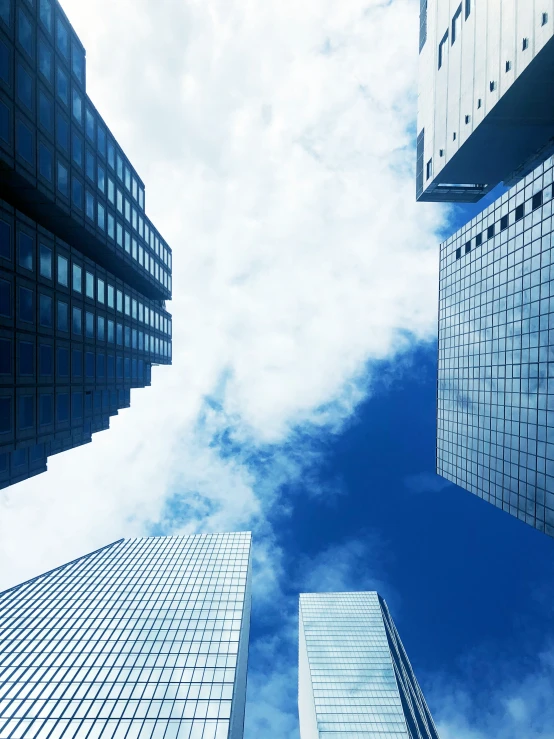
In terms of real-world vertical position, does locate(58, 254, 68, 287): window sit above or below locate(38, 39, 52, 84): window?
below

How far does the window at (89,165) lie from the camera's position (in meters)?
39.0

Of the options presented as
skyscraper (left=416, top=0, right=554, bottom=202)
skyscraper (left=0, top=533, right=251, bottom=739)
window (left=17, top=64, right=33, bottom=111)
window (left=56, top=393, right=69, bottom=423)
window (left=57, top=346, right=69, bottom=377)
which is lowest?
skyscraper (left=0, top=533, right=251, bottom=739)

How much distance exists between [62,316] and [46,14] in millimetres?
21412

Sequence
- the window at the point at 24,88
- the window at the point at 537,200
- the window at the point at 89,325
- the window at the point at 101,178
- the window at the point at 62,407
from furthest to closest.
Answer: the window at the point at 537,200
the window at the point at 101,178
the window at the point at 89,325
the window at the point at 62,407
the window at the point at 24,88

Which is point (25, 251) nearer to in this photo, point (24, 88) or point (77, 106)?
point (24, 88)

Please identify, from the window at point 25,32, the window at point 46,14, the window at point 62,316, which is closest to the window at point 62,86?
the window at point 46,14

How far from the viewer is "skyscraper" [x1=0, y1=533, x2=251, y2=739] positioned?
6644 centimetres

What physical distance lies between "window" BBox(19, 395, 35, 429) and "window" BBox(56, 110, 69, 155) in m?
19.5

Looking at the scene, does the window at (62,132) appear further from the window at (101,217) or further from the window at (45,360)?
the window at (45,360)

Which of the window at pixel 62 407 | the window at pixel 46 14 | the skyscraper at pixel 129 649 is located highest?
the window at pixel 46 14

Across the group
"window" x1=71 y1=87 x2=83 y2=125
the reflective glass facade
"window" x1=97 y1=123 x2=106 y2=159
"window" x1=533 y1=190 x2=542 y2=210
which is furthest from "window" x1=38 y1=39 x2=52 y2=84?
"window" x1=533 y1=190 x2=542 y2=210

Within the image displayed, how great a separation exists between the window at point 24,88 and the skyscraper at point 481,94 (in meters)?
39.0

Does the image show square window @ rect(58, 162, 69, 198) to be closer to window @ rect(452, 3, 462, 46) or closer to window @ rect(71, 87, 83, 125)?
window @ rect(71, 87, 83, 125)

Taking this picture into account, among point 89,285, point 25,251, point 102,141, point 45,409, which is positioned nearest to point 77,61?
point 102,141
